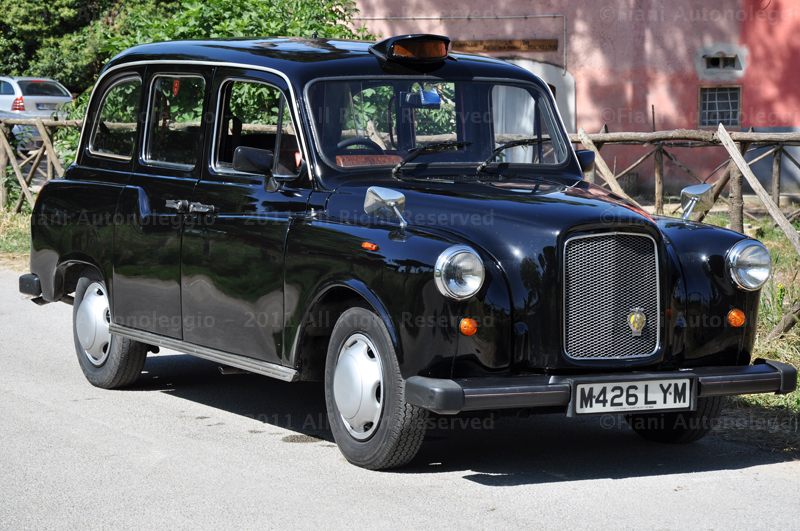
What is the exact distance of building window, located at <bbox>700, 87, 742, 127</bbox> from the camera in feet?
70.0

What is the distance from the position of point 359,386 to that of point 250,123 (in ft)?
6.23

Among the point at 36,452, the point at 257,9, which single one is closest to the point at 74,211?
the point at 36,452

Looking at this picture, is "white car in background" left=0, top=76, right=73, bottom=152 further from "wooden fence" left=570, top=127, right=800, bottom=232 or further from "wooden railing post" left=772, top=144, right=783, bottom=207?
"wooden fence" left=570, top=127, right=800, bottom=232

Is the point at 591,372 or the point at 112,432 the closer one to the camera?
the point at 591,372

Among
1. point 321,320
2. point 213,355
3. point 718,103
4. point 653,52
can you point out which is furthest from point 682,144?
point 321,320

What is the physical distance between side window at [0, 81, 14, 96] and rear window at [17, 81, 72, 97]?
258 millimetres

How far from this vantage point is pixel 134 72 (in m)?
7.38

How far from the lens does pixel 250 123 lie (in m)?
6.57

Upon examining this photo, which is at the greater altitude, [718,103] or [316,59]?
[316,59]

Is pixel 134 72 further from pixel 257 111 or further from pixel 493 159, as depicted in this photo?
pixel 493 159

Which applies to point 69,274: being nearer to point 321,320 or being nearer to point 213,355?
point 213,355

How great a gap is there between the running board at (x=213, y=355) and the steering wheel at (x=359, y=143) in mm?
1210

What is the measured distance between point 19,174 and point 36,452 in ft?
37.2

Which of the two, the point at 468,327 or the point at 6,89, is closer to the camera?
the point at 468,327
